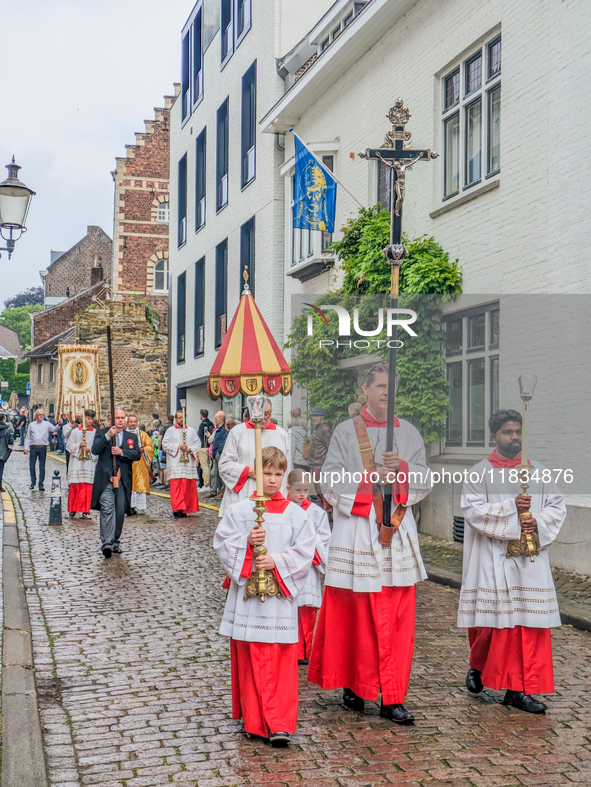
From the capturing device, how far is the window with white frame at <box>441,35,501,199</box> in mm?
11852

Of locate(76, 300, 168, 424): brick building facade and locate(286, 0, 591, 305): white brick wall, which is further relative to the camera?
locate(76, 300, 168, 424): brick building facade

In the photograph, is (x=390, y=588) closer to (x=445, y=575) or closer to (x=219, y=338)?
(x=445, y=575)

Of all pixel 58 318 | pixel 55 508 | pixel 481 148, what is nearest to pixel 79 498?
pixel 55 508

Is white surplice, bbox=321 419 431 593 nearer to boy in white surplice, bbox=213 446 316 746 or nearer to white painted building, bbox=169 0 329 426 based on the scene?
boy in white surplice, bbox=213 446 316 746

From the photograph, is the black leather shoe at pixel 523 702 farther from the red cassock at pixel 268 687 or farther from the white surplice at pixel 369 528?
the red cassock at pixel 268 687

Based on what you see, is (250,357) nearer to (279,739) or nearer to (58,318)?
(279,739)

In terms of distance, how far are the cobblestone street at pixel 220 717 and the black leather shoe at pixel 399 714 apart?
5 centimetres

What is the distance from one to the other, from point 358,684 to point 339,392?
5.60 feet

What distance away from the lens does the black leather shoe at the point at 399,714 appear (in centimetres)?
513

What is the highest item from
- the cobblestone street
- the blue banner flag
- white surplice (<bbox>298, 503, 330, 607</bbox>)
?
the blue banner flag

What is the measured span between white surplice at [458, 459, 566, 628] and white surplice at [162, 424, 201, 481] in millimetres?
11415

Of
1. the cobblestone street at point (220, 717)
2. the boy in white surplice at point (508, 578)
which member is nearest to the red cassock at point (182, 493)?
the cobblestone street at point (220, 717)

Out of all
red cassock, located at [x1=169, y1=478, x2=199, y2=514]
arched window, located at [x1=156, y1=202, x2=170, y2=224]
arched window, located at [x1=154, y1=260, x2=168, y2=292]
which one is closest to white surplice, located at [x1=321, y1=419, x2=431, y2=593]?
red cassock, located at [x1=169, y1=478, x2=199, y2=514]

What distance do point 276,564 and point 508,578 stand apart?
151cm
